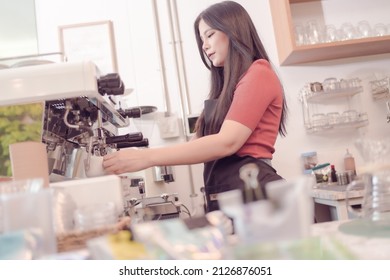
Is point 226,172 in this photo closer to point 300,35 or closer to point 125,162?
point 125,162

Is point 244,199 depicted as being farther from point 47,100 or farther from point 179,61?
point 179,61

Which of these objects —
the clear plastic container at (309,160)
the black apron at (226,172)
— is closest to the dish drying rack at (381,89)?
the clear plastic container at (309,160)

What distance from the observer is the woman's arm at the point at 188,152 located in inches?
30.5

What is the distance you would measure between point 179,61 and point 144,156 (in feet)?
3.91

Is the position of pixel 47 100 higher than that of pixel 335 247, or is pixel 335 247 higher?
pixel 47 100

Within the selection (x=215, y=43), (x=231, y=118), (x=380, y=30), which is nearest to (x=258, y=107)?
(x=231, y=118)

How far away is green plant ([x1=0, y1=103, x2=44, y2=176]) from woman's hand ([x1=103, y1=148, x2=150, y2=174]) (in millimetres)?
170

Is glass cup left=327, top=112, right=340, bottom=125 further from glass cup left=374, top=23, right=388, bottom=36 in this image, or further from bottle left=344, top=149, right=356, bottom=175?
glass cup left=374, top=23, right=388, bottom=36

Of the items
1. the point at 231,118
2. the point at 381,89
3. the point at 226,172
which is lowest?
the point at 226,172

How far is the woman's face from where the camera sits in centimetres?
99

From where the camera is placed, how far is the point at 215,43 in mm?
1004

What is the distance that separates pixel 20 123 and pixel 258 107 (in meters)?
0.46
